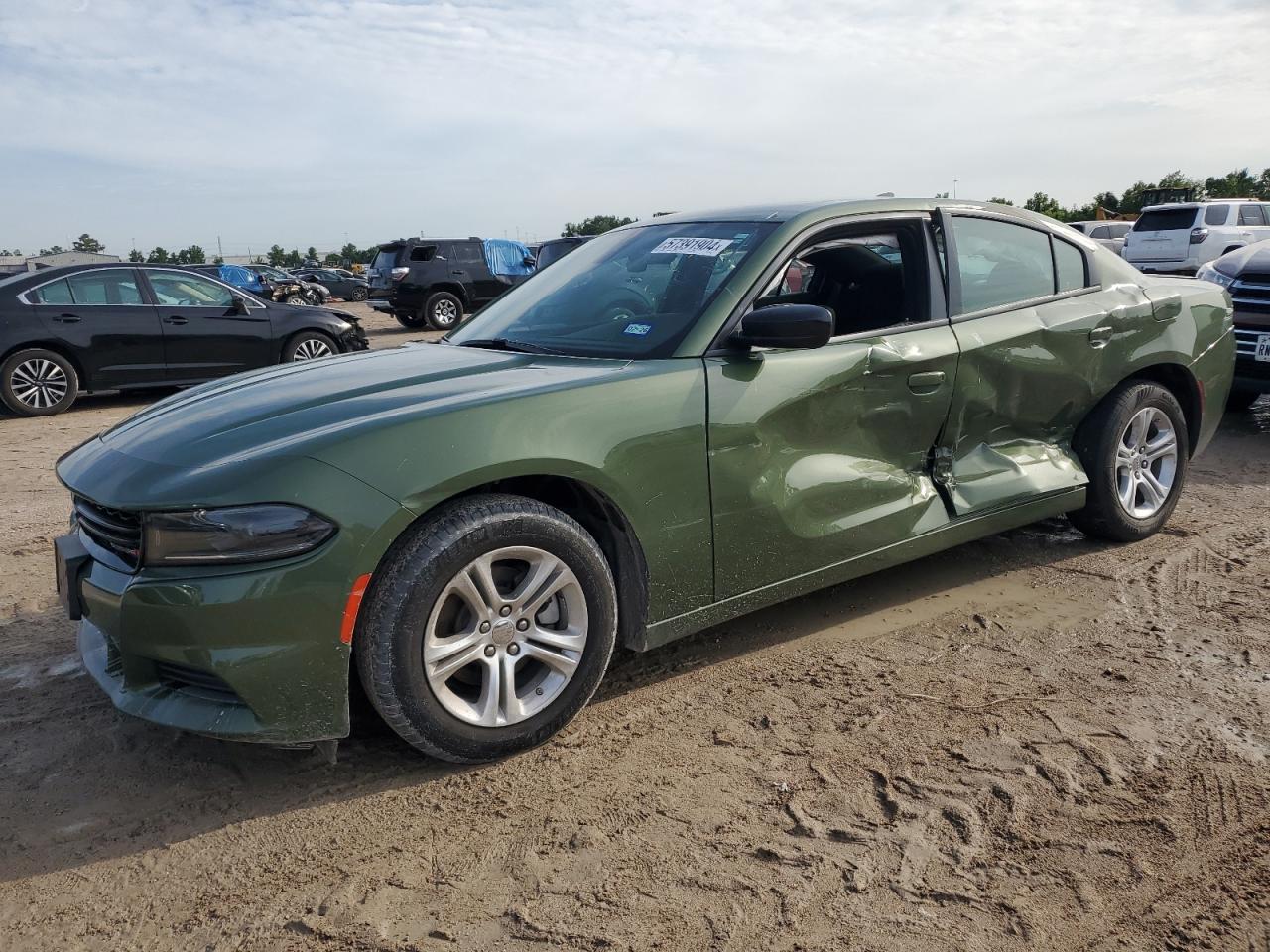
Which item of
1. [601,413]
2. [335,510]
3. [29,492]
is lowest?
[29,492]

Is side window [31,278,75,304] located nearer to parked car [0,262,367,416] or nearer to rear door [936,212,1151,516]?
parked car [0,262,367,416]

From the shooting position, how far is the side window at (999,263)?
405cm

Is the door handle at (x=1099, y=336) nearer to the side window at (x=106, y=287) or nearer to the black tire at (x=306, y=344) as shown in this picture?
the black tire at (x=306, y=344)

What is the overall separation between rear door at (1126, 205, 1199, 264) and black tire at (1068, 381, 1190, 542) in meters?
16.1

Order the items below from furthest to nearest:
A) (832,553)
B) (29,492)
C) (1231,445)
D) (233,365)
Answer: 1. (233,365)
2. (1231,445)
3. (29,492)
4. (832,553)

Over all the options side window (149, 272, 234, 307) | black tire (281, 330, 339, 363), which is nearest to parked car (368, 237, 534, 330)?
black tire (281, 330, 339, 363)

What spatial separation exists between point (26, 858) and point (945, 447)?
3267 millimetres

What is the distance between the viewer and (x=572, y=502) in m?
3.23

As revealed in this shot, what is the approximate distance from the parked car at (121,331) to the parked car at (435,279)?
7.32 metres

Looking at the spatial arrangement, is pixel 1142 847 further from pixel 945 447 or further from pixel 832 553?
pixel 945 447

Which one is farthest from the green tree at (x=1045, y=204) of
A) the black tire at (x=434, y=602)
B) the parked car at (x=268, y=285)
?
the black tire at (x=434, y=602)

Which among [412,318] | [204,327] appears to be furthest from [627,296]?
[412,318]

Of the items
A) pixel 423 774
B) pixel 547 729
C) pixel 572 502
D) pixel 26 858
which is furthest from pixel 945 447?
pixel 26 858

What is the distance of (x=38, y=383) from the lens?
9.68 m
